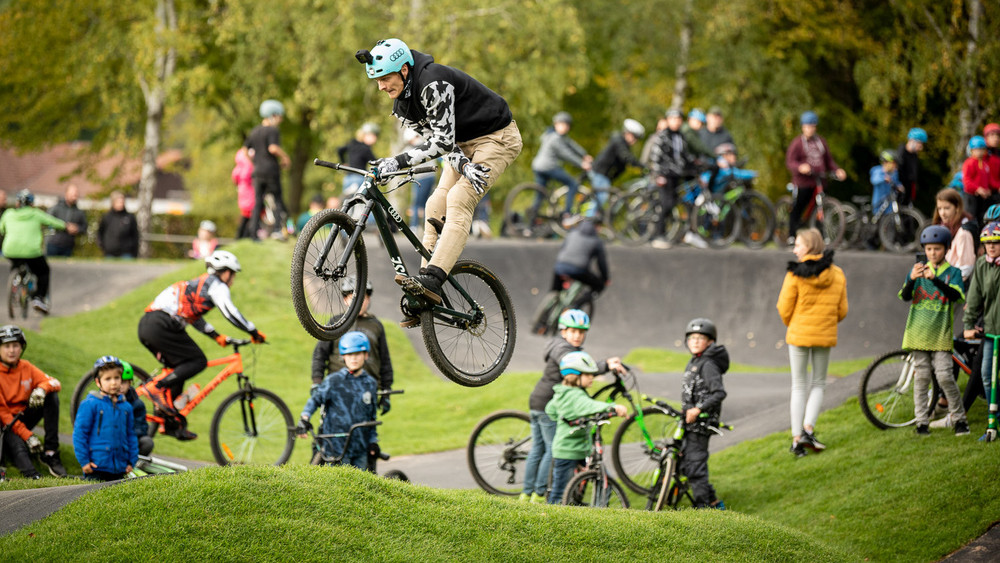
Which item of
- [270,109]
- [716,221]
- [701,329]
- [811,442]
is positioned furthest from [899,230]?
[270,109]

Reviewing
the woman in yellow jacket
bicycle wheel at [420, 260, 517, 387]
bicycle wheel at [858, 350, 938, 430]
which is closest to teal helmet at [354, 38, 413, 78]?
bicycle wheel at [420, 260, 517, 387]

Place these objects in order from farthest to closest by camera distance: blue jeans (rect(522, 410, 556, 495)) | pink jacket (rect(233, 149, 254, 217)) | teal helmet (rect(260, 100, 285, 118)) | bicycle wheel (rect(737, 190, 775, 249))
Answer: pink jacket (rect(233, 149, 254, 217))
bicycle wheel (rect(737, 190, 775, 249))
teal helmet (rect(260, 100, 285, 118))
blue jeans (rect(522, 410, 556, 495))

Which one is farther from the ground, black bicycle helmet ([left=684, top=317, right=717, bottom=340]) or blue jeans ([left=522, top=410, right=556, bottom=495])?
black bicycle helmet ([left=684, top=317, right=717, bottom=340])

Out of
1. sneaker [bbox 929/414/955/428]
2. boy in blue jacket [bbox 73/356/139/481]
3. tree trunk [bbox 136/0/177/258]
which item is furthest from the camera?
tree trunk [bbox 136/0/177/258]

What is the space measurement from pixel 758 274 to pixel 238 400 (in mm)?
9633

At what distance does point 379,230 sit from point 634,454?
5.74 metres

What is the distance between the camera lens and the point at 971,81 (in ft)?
61.5

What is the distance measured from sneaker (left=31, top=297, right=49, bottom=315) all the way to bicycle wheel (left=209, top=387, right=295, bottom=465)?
783 centimetres

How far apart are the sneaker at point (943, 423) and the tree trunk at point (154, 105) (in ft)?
69.0

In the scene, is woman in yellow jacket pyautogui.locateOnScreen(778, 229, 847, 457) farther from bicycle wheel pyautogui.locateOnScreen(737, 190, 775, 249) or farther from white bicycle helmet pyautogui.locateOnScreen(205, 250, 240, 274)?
bicycle wheel pyautogui.locateOnScreen(737, 190, 775, 249)

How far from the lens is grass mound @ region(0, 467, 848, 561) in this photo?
6.84 m

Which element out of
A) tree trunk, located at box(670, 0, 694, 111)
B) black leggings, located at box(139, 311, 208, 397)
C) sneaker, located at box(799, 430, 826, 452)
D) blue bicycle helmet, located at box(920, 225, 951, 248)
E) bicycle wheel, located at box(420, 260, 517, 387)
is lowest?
sneaker, located at box(799, 430, 826, 452)

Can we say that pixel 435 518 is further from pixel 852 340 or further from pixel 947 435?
pixel 852 340

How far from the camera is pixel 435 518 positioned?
7805 millimetres
